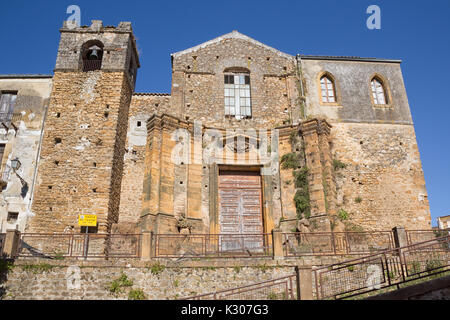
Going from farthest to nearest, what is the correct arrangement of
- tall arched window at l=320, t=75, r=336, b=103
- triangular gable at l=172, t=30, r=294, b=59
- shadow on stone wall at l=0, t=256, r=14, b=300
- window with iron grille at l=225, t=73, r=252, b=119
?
triangular gable at l=172, t=30, r=294, b=59 → tall arched window at l=320, t=75, r=336, b=103 → window with iron grille at l=225, t=73, r=252, b=119 → shadow on stone wall at l=0, t=256, r=14, b=300

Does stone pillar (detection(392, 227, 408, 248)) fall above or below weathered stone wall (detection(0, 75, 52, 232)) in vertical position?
below

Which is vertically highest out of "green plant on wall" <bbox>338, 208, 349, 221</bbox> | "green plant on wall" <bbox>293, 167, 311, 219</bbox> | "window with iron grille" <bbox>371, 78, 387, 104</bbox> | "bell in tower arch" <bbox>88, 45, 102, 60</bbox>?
"bell in tower arch" <bbox>88, 45, 102, 60</bbox>

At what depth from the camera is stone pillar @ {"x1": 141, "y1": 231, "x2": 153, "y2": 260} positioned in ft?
39.0

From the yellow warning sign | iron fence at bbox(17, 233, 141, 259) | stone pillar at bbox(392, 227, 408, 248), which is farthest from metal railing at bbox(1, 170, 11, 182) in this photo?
stone pillar at bbox(392, 227, 408, 248)

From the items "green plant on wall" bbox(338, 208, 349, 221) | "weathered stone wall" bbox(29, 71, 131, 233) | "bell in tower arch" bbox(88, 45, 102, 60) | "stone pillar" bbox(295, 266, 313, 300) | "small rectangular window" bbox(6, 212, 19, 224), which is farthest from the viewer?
"bell in tower arch" bbox(88, 45, 102, 60)

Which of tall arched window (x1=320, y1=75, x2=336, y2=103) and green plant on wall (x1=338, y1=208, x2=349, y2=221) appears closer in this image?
green plant on wall (x1=338, y1=208, x2=349, y2=221)

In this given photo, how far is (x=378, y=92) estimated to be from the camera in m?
19.0

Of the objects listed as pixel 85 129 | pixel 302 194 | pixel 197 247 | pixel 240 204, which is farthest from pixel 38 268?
pixel 302 194

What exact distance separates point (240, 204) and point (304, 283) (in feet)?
23.2

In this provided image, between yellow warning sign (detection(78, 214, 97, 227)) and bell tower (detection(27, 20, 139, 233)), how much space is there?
0.21 metres

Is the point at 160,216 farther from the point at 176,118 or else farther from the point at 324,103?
the point at 324,103

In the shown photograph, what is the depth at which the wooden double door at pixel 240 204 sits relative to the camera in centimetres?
1644

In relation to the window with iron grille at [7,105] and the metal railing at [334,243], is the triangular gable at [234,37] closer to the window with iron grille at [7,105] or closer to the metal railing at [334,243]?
the window with iron grille at [7,105]

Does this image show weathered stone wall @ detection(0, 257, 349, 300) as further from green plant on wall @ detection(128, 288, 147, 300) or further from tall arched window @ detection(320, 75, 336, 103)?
A: tall arched window @ detection(320, 75, 336, 103)
